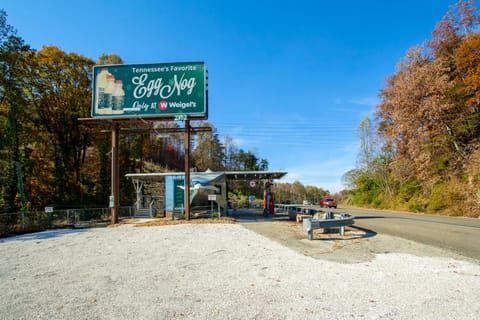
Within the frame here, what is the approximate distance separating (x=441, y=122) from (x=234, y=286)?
24.8 m

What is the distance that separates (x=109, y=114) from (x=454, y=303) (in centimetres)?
1709

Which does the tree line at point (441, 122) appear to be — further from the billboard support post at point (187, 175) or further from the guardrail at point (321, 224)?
the billboard support post at point (187, 175)

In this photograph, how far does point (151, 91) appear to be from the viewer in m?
15.8

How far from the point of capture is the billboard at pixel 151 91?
15.7 metres

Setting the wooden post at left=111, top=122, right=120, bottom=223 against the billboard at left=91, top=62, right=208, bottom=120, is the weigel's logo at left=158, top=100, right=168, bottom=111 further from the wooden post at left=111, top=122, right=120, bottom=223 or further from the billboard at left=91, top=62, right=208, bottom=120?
the wooden post at left=111, top=122, right=120, bottom=223

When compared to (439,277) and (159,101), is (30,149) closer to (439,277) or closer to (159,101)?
(159,101)

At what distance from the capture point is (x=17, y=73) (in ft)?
61.2

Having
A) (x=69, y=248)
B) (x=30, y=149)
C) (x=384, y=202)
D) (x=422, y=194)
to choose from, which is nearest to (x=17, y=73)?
(x=30, y=149)

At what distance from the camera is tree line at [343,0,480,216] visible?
63.8 feet

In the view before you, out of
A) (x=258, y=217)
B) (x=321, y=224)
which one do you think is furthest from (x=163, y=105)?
(x=321, y=224)

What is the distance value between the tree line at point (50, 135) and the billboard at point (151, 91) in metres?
2.23

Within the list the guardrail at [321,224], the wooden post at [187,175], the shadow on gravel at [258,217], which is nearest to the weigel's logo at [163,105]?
the wooden post at [187,175]

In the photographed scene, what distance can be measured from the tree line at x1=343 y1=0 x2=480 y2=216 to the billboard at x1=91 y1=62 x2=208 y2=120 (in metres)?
18.6

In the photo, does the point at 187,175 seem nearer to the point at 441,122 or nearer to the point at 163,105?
the point at 163,105
